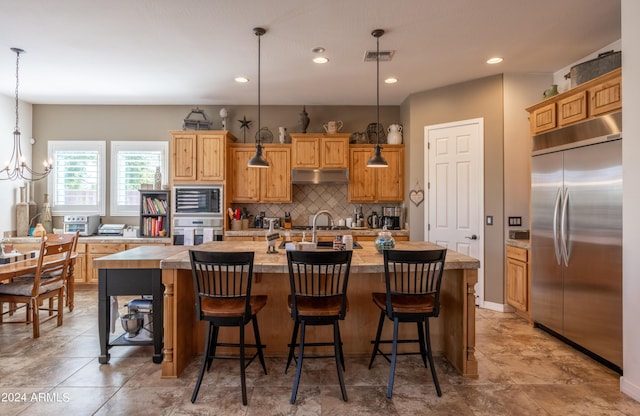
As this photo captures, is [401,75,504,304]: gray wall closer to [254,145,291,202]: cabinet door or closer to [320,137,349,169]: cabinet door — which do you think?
[320,137,349,169]: cabinet door

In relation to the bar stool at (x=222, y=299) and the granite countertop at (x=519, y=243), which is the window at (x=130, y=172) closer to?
the bar stool at (x=222, y=299)

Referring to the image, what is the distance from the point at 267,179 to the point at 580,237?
4.14 metres

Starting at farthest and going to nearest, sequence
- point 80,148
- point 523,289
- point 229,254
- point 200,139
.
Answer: point 80,148, point 200,139, point 523,289, point 229,254

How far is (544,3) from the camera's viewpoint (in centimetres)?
288

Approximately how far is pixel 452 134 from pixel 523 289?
7.16 ft

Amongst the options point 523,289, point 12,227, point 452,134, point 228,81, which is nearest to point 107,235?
point 12,227

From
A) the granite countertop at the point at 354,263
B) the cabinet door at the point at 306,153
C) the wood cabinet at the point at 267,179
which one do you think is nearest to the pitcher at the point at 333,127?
the cabinet door at the point at 306,153

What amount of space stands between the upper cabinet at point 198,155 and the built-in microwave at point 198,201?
0.16 m

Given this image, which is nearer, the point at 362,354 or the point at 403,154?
the point at 362,354

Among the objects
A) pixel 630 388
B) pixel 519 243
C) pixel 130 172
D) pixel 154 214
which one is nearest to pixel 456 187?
pixel 519 243

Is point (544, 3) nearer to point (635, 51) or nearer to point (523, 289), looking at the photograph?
point (635, 51)

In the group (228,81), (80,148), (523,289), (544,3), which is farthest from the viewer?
(80,148)

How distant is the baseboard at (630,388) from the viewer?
94.9 inches

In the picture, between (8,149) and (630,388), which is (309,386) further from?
(8,149)
